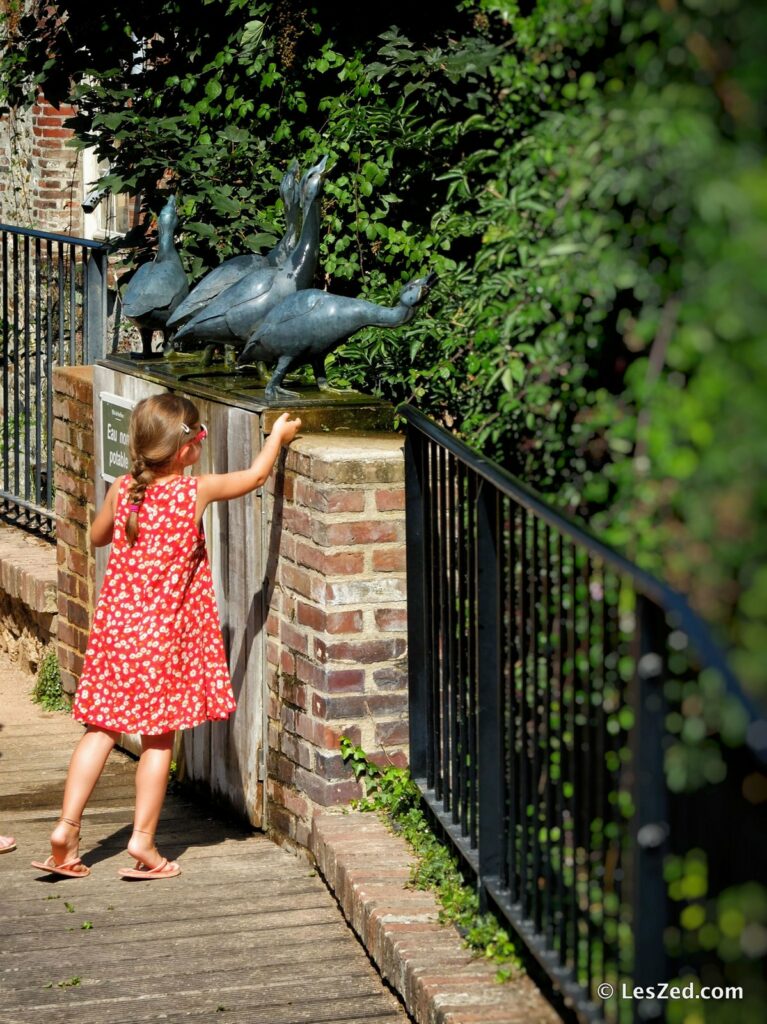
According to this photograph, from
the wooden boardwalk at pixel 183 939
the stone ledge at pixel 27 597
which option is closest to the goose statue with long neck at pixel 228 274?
the wooden boardwalk at pixel 183 939

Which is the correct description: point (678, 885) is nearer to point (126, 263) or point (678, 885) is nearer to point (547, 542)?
point (547, 542)

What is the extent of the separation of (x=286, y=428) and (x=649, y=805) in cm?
242

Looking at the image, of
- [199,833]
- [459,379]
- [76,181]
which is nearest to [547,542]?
[459,379]

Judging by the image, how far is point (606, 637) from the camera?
2770 millimetres

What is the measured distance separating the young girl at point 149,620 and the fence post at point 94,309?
3029 mm

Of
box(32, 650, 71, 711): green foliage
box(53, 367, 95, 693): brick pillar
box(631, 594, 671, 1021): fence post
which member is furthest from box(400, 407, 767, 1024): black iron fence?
box(32, 650, 71, 711): green foliage

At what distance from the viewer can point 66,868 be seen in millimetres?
4586

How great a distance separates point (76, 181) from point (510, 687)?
1001cm

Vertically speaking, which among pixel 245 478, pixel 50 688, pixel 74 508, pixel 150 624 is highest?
pixel 245 478

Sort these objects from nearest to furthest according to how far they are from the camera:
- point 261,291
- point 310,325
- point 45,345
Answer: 1. point 310,325
2. point 261,291
3. point 45,345

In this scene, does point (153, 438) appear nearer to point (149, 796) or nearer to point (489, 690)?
point (149, 796)

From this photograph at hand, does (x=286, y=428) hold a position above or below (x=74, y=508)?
above

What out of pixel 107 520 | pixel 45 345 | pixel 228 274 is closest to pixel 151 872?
pixel 107 520

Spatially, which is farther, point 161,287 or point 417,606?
point 161,287
